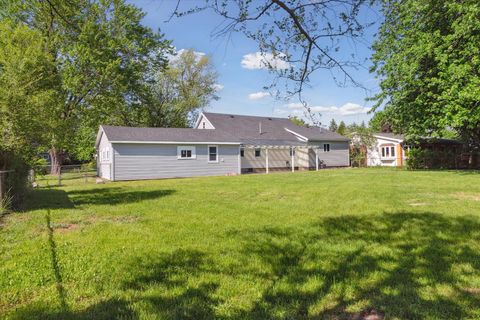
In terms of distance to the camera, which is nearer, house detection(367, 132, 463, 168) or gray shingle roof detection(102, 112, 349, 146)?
gray shingle roof detection(102, 112, 349, 146)

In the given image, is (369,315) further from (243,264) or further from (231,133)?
(231,133)

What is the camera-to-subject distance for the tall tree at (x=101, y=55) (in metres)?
23.2

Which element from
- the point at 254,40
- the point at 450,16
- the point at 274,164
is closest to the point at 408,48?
the point at 450,16

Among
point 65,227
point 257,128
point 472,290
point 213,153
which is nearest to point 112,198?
point 65,227

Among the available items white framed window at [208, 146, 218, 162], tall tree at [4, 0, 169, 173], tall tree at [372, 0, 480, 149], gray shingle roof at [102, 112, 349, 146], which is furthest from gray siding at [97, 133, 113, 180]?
tall tree at [372, 0, 480, 149]

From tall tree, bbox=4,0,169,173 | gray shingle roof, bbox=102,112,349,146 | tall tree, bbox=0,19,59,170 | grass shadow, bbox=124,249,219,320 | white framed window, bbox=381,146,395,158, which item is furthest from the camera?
white framed window, bbox=381,146,395,158

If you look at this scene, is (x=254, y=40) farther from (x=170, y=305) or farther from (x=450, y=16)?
(x=450, y=16)

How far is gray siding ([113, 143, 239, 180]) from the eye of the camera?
20.7 meters

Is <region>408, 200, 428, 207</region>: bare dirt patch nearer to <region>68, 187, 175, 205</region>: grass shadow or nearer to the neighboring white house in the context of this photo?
<region>68, 187, 175, 205</region>: grass shadow

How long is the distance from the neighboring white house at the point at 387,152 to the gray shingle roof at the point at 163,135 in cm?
1659

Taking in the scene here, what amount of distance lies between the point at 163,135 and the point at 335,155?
1738cm

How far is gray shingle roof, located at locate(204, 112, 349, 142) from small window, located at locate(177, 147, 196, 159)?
17.0 ft

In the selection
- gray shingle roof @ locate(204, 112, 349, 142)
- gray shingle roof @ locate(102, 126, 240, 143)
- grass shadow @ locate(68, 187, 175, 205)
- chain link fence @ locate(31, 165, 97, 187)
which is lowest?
grass shadow @ locate(68, 187, 175, 205)

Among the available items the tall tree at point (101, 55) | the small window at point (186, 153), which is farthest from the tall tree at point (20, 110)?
the tall tree at point (101, 55)
